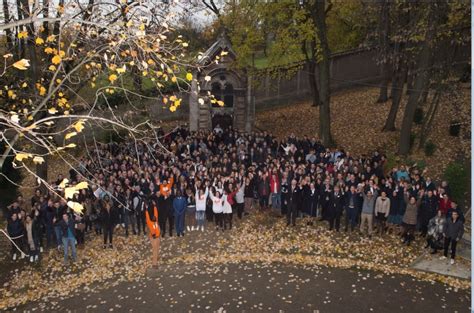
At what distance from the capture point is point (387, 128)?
24.4 m

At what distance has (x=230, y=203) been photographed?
15.6 metres

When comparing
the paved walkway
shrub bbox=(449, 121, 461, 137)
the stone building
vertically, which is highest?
the stone building

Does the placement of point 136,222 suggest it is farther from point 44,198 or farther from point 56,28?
point 56,28

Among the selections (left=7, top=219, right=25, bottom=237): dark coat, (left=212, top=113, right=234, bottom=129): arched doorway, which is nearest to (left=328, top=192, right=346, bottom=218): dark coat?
(left=7, top=219, right=25, bottom=237): dark coat

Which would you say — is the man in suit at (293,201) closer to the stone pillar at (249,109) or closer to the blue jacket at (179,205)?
the blue jacket at (179,205)

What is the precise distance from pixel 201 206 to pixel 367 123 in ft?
45.6

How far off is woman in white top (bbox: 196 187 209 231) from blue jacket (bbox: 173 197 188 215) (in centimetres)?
50

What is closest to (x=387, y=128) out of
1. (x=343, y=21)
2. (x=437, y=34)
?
(x=437, y=34)

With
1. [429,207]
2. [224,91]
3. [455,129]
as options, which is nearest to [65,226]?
[429,207]

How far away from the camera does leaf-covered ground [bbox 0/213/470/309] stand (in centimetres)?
1232

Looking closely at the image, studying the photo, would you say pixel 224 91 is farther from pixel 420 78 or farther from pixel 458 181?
pixel 458 181

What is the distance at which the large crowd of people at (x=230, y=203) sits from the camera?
539 inches

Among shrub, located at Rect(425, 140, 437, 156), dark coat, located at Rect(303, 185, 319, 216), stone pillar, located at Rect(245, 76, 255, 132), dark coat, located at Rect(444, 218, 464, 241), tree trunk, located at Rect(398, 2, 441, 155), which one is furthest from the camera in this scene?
stone pillar, located at Rect(245, 76, 255, 132)

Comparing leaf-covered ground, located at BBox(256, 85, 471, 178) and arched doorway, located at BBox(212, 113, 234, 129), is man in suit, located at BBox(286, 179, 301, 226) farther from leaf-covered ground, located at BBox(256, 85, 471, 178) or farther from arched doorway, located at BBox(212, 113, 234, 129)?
arched doorway, located at BBox(212, 113, 234, 129)
